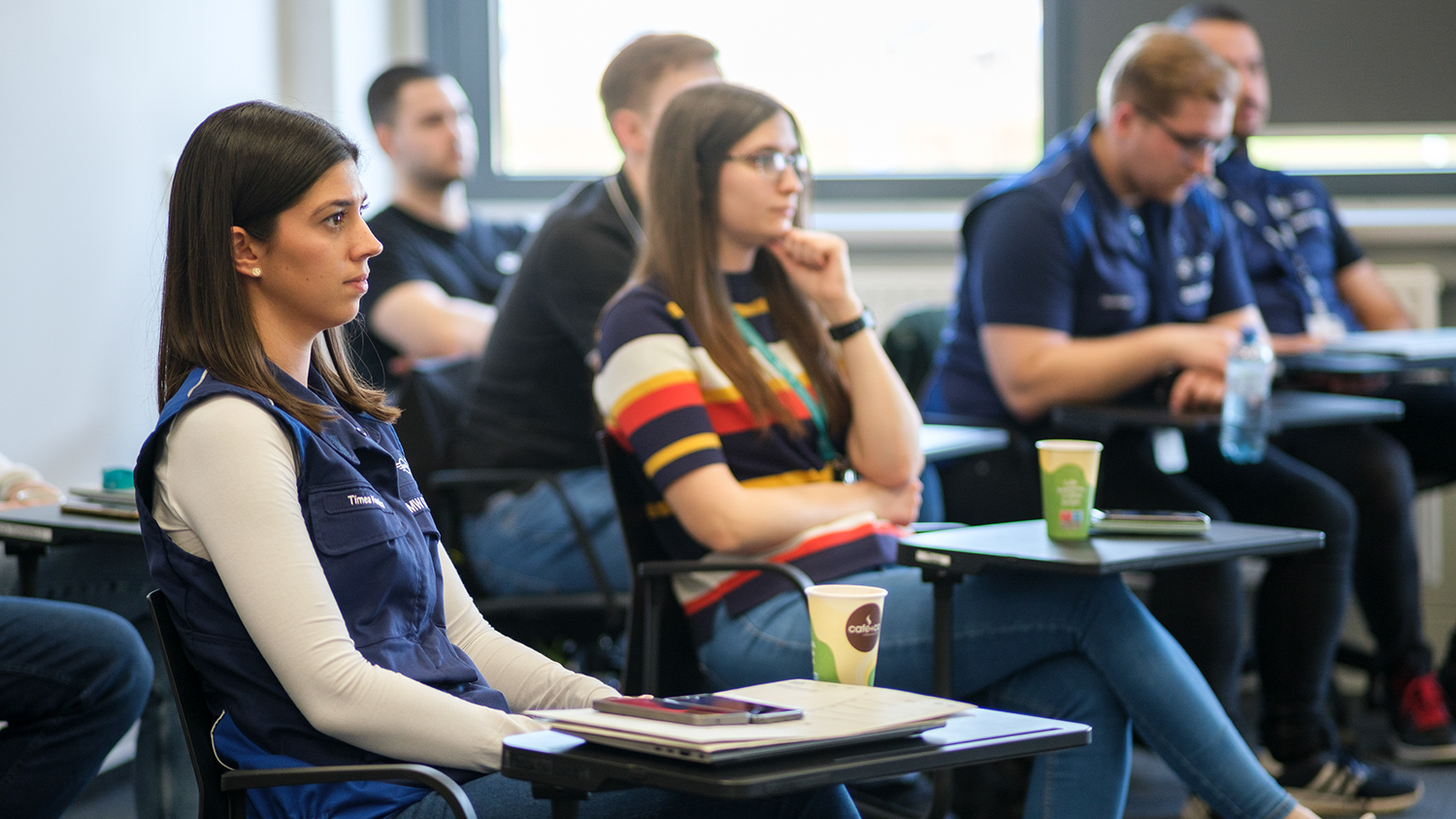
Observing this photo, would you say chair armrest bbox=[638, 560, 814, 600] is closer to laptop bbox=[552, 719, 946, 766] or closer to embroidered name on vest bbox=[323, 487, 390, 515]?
embroidered name on vest bbox=[323, 487, 390, 515]

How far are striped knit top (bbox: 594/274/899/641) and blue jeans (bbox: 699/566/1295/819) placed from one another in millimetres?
127

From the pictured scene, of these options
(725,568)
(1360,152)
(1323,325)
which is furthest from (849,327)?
(1360,152)

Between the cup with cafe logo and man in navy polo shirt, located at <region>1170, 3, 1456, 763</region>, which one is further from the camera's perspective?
man in navy polo shirt, located at <region>1170, 3, 1456, 763</region>

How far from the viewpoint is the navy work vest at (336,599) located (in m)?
1.21

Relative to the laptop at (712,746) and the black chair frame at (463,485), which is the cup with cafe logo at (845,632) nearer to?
the laptop at (712,746)

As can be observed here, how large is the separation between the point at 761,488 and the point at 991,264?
104cm

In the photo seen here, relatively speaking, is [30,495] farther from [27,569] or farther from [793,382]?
[793,382]

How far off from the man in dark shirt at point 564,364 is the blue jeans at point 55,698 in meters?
0.83

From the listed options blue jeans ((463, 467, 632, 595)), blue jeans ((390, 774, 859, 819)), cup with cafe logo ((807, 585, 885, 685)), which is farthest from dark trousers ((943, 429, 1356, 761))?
blue jeans ((390, 774, 859, 819))

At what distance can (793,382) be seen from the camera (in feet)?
6.81

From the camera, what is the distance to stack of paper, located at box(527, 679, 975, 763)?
0.92m

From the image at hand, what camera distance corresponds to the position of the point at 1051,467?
1.80 m

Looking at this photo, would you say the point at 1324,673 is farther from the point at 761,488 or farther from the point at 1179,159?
the point at 761,488

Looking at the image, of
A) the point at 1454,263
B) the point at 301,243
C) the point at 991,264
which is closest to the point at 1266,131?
the point at 1454,263
